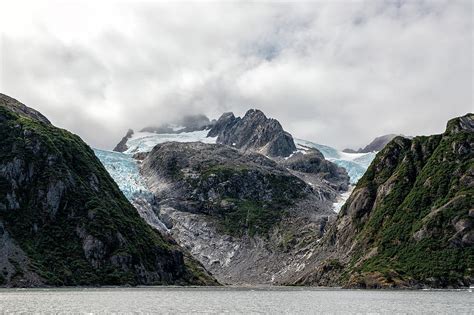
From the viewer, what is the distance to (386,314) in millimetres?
99125

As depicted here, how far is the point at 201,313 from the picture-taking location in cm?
9944

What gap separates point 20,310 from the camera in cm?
9738

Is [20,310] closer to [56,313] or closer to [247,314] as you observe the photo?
[56,313]

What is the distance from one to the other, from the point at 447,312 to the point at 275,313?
31.1 metres

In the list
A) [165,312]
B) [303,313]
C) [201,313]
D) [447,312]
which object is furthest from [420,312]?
[165,312]

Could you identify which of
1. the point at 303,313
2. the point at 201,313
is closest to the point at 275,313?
the point at 303,313

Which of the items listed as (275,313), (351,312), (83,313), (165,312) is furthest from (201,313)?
(351,312)

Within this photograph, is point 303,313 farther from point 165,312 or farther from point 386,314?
point 165,312

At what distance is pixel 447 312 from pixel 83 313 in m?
64.4

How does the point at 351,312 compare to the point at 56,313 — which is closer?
the point at 56,313

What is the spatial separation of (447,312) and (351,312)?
17.1m

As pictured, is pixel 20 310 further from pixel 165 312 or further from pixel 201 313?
pixel 201 313

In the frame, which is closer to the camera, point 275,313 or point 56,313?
point 56,313

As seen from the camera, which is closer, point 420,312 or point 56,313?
point 56,313
